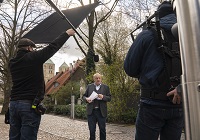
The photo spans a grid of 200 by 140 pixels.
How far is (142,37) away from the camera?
2738mm

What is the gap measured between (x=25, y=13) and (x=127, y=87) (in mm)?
14899

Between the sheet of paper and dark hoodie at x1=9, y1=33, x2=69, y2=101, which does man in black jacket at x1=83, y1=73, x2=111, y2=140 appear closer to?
the sheet of paper

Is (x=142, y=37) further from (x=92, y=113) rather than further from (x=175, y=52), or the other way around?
(x=92, y=113)

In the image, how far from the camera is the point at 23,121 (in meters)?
3.71

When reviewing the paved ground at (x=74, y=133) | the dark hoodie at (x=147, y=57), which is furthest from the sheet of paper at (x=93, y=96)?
the dark hoodie at (x=147, y=57)

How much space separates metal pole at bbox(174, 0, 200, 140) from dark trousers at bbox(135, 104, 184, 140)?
66.4 inches

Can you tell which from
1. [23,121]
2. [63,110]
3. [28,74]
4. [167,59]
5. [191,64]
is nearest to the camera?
[191,64]

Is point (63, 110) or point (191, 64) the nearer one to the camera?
point (191, 64)

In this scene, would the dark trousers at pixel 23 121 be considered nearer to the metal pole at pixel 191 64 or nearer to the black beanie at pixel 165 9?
the black beanie at pixel 165 9

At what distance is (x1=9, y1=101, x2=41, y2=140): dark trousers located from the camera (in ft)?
12.1

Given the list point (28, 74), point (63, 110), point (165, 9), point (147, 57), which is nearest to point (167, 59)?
point (147, 57)

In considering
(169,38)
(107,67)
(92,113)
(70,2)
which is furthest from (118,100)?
(169,38)

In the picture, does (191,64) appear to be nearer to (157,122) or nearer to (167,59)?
(167,59)

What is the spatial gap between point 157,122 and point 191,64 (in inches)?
71.3
